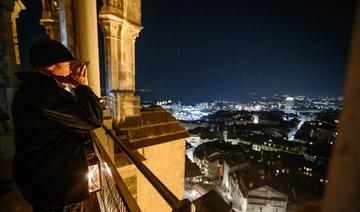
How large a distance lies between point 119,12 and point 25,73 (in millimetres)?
4250

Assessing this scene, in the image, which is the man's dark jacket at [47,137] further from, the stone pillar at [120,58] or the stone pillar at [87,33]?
the stone pillar at [120,58]

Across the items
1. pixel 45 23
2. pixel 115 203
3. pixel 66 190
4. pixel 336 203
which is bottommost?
pixel 115 203

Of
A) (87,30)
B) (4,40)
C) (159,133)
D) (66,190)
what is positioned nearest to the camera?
(66,190)

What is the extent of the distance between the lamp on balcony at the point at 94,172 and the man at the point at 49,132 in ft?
1.38

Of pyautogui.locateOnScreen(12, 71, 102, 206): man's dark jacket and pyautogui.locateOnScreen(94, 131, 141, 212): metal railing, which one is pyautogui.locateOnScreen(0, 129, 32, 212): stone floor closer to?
pyautogui.locateOnScreen(94, 131, 141, 212): metal railing

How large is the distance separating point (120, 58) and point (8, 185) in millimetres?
3753

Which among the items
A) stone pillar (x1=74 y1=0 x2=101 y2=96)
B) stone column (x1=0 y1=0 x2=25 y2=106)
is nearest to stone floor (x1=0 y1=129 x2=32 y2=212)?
stone column (x1=0 y1=0 x2=25 y2=106)

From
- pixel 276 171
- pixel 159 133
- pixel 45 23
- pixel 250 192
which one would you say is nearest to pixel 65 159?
pixel 159 133

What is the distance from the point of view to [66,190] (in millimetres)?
1680

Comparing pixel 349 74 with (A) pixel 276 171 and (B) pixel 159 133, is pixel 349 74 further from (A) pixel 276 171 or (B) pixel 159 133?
(A) pixel 276 171

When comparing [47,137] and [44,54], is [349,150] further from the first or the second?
[44,54]

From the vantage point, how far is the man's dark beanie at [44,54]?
1.66 metres

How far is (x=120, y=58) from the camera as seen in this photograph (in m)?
5.52

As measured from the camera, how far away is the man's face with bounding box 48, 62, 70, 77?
1.78m
